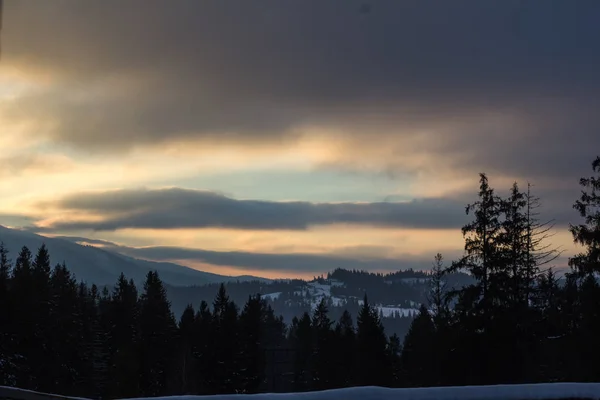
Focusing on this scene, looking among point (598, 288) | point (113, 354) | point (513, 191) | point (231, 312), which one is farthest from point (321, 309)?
point (598, 288)

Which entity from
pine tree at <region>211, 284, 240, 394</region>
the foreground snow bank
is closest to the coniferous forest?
pine tree at <region>211, 284, 240, 394</region>

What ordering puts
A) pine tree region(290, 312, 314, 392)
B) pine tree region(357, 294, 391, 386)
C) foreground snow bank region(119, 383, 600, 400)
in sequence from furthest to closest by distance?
pine tree region(290, 312, 314, 392)
pine tree region(357, 294, 391, 386)
foreground snow bank region(119, 383, 600, 400)

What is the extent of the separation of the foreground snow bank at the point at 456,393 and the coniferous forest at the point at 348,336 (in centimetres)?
2563

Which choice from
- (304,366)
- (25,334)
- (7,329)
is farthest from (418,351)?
(7,329)

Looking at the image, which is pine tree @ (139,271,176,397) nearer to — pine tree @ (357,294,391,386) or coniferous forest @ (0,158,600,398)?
coniferous forest @ (0,158,600,398)

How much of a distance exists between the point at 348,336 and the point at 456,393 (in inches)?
3031

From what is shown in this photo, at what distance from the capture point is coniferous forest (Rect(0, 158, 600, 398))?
1459 inches

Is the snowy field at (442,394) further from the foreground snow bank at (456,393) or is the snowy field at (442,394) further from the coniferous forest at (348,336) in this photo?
the coniferous forest at (348,336)

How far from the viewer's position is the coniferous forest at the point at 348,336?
37.1m

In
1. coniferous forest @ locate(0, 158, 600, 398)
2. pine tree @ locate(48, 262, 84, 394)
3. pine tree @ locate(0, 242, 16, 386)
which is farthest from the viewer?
pine tree @ locate(48, 262, 84, 394)

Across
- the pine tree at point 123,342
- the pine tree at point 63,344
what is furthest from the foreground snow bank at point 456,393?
the pine tree at point 63,344

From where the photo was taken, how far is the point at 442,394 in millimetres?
7344

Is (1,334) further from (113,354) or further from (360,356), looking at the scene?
(360,356)

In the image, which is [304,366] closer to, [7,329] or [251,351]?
[251,351]
